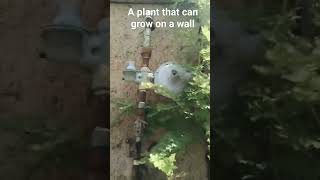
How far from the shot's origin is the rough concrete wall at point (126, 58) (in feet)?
9.93

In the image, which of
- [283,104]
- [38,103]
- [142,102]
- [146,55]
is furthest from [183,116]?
[38,103]

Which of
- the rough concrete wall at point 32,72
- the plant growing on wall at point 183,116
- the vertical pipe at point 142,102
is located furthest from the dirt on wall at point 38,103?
the plant growing on wall at point 183,116

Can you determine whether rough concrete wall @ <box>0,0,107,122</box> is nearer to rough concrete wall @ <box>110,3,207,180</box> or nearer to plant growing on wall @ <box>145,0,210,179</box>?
rough concrete wall @ <box>110,3,207,180</box>

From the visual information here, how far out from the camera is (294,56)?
10.4 feet

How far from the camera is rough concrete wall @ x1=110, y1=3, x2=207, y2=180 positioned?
3.03 m

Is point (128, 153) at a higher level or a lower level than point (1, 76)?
lower

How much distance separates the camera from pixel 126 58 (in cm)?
304

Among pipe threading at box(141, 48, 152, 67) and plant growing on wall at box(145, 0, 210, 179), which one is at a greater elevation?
pipe threading at box(141, 48, 152, 67)

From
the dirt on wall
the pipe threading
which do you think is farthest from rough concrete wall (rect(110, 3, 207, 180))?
the dirt on wall

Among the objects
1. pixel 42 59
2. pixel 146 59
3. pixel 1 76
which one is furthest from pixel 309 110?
pixel 1 76

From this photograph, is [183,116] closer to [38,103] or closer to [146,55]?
[146,55]

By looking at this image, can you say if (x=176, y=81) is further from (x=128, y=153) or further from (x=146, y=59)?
(x=128, y=153)

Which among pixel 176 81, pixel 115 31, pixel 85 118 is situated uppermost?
pixel 115 31

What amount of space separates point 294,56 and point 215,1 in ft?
1.81
